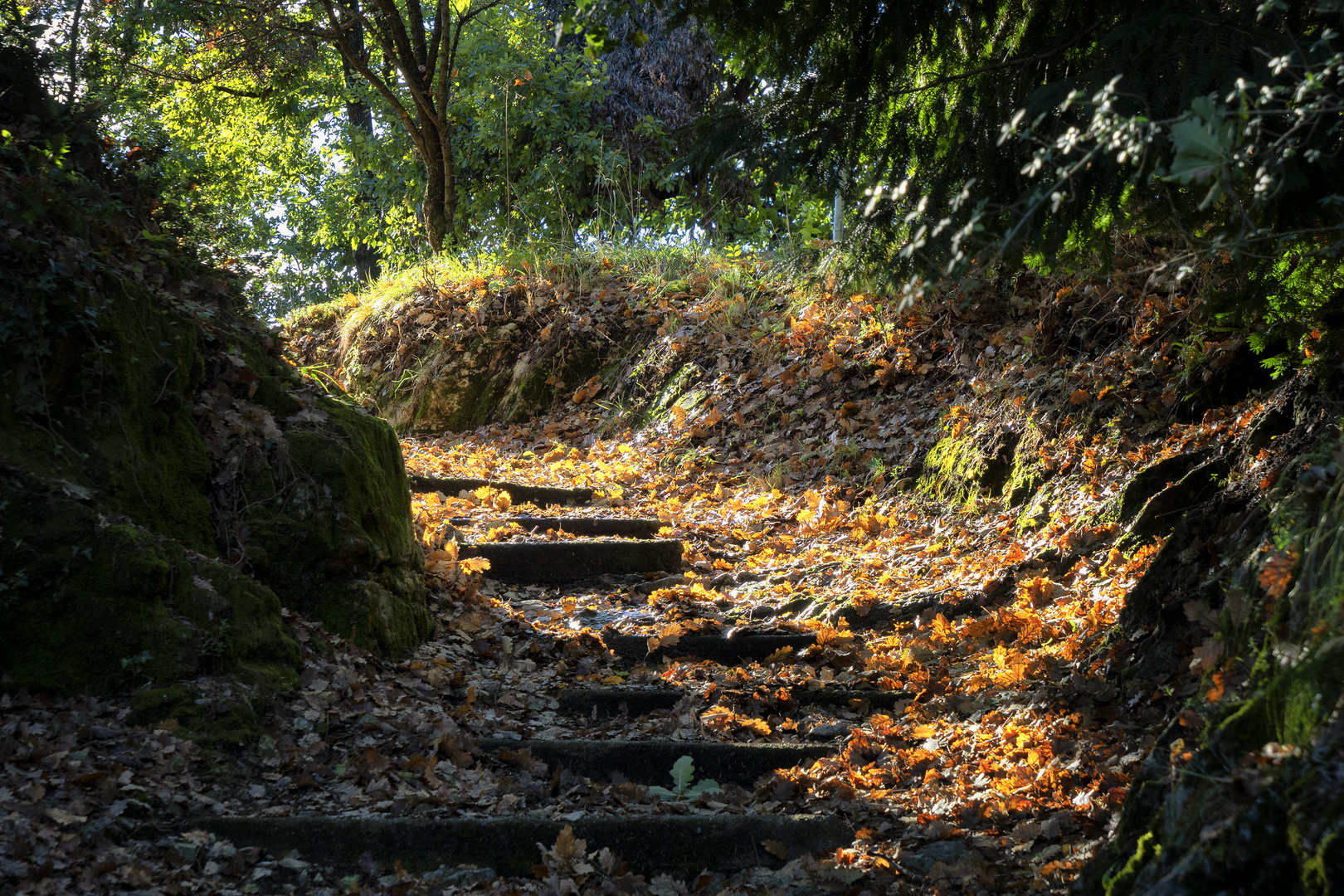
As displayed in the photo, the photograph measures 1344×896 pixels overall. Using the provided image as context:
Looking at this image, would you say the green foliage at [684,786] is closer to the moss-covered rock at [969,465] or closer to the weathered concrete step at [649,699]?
the weathered concrete step at [649,699]

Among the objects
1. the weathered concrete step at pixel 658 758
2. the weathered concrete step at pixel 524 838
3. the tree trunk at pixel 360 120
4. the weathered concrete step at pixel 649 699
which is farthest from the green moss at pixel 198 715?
the tree trunk at pixel 360 120

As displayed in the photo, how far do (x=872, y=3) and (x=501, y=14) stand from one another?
13.1 meters

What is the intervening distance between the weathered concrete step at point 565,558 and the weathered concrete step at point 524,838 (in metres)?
3.08

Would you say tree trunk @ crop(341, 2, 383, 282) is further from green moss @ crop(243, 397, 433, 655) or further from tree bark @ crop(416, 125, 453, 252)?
green moss @ crop(243, 397, 433, 655)

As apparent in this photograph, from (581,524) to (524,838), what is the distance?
3.88m

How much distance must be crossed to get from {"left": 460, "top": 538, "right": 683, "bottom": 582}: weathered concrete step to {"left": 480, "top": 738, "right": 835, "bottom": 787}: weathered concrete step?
240cm

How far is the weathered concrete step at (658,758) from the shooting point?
11.6 ft

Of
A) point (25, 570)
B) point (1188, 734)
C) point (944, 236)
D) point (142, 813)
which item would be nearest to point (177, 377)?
point (25, 570)

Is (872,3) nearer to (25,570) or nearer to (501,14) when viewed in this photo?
(25,570)

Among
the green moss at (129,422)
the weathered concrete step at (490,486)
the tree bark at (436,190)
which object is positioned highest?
the tree bark at (436,190)

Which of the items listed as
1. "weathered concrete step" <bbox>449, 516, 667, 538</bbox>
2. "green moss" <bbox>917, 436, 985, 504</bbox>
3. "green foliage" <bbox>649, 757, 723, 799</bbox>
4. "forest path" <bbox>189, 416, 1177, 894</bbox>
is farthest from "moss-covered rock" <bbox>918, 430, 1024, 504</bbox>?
"green foliage" <bbox>649, 757, 723, 799</bbox>

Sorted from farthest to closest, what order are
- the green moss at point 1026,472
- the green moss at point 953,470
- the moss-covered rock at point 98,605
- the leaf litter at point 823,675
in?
the green moss at point 953,470 → the green moss at point 1026,472 → the moss-covered rock at point 98,605 → the leaf litter at point 823,675

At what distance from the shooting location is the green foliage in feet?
11.0

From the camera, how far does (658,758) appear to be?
3543mm
